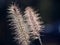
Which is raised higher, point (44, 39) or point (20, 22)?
point (20, 22)

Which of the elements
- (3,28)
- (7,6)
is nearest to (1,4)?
(7,6)

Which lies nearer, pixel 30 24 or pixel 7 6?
pixel 30 24

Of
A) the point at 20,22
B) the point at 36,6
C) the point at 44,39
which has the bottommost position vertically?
the point at 44,39

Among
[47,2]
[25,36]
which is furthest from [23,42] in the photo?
[47,2]

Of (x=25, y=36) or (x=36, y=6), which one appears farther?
(x=36, y=6)

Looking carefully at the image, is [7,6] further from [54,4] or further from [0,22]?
[54,4]

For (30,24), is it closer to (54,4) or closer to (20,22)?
(20,22)
